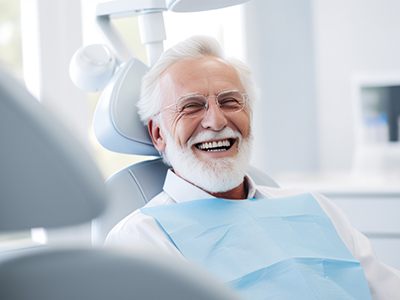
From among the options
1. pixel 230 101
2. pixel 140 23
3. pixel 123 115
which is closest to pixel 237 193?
pixel 230 101

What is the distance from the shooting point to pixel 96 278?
0.40 m

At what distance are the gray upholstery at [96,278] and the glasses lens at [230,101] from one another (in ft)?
4.27

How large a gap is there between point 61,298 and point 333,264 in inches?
47.9

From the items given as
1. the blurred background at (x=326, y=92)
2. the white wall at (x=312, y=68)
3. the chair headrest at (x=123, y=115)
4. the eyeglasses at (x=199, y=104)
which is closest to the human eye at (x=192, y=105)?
the eyeglasses at (x=199, y=104)

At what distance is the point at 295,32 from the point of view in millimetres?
3891

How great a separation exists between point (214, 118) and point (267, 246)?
0.35m

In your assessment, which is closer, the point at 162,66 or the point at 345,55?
the point at 162,66

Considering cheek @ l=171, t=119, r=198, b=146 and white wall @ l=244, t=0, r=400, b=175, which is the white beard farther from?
white wall @ l=244, t=0, r=400, b=175

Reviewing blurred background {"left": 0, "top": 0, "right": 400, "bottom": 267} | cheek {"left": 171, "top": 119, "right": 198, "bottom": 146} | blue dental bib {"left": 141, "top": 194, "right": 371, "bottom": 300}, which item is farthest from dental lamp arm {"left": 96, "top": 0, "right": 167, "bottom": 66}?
blurred background {"left": 0, "top": 0, "right": 400, "bottom": 267}

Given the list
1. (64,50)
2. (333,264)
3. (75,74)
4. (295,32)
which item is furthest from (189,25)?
(333,264)

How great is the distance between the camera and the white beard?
165 centimetres

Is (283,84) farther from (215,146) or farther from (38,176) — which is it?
(38,176)

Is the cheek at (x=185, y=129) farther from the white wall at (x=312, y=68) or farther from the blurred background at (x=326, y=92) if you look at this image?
the white wall at (x=312, y=68)

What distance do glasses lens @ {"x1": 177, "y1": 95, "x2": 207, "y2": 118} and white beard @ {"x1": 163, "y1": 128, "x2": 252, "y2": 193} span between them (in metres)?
0.06
